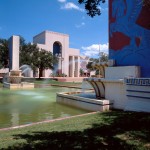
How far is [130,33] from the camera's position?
11.6 m

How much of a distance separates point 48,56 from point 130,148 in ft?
167

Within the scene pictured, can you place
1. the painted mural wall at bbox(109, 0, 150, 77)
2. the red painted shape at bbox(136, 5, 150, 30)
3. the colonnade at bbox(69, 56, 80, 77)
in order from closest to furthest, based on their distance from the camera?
the red painted shape at bbox(136, 5, 150, 30) < the painted mural wall at bbox(109, 0, 150, 77) < the colonnade at bbox(69, 56, 80, 77)

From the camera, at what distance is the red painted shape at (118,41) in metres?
11.9

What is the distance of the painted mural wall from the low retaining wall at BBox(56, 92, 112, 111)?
7.21 feet

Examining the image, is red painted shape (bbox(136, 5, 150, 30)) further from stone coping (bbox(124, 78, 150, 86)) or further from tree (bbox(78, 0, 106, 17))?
tree (bbox(78, 0, 106, 17))

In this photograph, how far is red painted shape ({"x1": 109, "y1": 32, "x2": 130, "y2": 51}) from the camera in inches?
469

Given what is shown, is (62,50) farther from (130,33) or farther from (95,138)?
(95,138)

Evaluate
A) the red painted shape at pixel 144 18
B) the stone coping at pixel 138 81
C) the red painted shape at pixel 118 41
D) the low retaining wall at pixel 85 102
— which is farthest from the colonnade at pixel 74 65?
the stone coping at pixel 138 81

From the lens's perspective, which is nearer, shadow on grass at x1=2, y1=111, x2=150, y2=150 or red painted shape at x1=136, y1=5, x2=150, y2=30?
shadow on grass at x1=2, y1=111, x2=150, y2=150

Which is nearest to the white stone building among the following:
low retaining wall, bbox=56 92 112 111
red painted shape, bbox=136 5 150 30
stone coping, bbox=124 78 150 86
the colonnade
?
the colonnade

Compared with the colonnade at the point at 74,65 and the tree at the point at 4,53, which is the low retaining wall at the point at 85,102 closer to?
the tree at the point at 4,53

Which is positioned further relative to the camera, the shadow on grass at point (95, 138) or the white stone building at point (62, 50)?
the white stone building at point (62, 50)

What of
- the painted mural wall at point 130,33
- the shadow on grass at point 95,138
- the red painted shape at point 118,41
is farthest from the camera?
the red painted shape at point 118,41

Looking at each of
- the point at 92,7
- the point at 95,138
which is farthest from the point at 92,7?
the point at 95,138
